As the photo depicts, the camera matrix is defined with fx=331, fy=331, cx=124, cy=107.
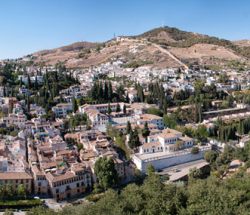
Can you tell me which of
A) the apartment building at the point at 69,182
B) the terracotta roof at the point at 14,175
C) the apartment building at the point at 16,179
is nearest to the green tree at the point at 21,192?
the apartment building at the point at 16,179

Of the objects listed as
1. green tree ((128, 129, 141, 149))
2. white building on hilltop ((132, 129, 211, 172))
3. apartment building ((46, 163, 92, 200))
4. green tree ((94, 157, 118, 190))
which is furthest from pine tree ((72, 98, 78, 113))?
green tree ((94, 157, 118, 190))

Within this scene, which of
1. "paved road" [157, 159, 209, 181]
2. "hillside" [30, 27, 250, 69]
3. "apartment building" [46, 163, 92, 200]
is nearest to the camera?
"apartment building" [46, 163, 92, 200]

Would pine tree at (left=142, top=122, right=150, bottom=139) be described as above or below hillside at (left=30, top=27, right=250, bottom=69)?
below

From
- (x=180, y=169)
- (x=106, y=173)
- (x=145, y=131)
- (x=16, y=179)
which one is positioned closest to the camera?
(x=16, y=179)

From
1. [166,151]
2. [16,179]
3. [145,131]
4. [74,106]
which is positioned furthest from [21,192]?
[74,106]

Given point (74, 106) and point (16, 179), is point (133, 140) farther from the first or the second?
point (74, 106)

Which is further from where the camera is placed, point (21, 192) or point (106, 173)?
point (106, 173)

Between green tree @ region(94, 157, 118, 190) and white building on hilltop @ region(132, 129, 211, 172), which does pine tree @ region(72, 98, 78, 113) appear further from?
green tree @ region(94, 157, 118, 190)

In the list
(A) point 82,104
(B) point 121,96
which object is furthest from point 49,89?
(B) point 121,96

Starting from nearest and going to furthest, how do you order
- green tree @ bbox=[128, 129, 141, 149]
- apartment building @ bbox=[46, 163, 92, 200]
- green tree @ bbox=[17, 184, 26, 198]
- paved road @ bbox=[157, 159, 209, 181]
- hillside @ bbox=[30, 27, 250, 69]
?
green tree @ bbox=[17, 184, 26, 198], apartment building @ bbox=[46, 163, 92, 200], paved road @ bbox=[157, 159, 209, 181], green tree @ bbox=[128, 129, 141, 149], hillside @ bbox=[30, 27, 250, 69]

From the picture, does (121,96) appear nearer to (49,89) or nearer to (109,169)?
(49,89)

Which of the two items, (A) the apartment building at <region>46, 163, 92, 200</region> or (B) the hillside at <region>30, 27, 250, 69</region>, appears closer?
(A) the apartment building at <region>46, 163, 92, 200</region>
